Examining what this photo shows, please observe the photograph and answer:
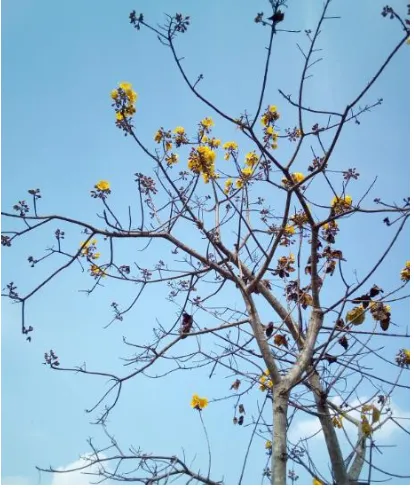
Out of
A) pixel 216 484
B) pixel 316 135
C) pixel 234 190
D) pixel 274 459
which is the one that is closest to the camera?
pixel 274 459

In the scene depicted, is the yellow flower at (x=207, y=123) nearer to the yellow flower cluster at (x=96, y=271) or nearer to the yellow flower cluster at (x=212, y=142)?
the yellow flower cluster at (x=212, y=142)

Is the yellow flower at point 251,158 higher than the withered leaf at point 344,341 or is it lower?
Answer: higher

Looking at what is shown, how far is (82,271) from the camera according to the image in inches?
129

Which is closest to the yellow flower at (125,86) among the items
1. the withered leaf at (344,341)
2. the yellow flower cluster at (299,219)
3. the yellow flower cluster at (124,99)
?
the yellow flower cluster at (124,99)

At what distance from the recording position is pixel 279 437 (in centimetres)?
252

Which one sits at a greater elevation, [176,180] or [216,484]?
[176,180]

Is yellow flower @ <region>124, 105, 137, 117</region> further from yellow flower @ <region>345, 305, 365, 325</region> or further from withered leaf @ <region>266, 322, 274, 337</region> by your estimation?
yellow flower @ <region>345, 305, 365, 325</region>

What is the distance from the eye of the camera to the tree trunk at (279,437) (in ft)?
7.88

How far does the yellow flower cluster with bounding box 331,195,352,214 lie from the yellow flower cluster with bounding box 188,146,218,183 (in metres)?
0.95

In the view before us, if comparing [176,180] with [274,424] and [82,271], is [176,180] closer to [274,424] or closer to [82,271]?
[82,271]

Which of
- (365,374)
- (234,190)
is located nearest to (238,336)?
(365,374)

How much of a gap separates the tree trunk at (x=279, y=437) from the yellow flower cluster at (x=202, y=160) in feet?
5.38

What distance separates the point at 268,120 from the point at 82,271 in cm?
188

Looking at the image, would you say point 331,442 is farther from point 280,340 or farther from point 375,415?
point 280,340
